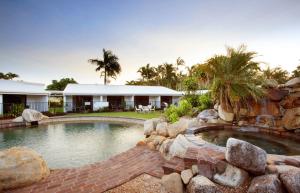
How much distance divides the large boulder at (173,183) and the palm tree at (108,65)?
29.1 meters

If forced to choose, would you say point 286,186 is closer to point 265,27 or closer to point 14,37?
point 265,27

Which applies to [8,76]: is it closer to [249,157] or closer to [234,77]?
[234,77]

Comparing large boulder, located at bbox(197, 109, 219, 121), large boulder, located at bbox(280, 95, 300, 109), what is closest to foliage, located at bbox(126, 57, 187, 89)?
large boulder, located at bbox(197, 109, 219, 121)

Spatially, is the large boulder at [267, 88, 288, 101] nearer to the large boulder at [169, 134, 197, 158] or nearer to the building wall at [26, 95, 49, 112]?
the large boulder at [169, 134, 197, 158]

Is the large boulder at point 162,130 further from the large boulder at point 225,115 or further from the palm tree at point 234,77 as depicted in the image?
the large boulder at point 225,115

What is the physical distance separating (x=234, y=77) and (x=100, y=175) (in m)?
6.85

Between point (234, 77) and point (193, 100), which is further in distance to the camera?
point (193, 100)

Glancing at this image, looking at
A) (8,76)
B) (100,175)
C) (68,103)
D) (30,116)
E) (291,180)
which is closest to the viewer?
(291,180)

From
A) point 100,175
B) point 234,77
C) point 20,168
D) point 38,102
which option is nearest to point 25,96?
point 38,102

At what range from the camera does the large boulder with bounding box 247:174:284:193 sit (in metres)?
2.88

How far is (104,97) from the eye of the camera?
24.8m

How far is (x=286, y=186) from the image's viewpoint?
295 cm

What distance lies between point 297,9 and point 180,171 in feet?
32.7

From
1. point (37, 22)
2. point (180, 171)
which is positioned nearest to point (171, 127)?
point (180, 171)
